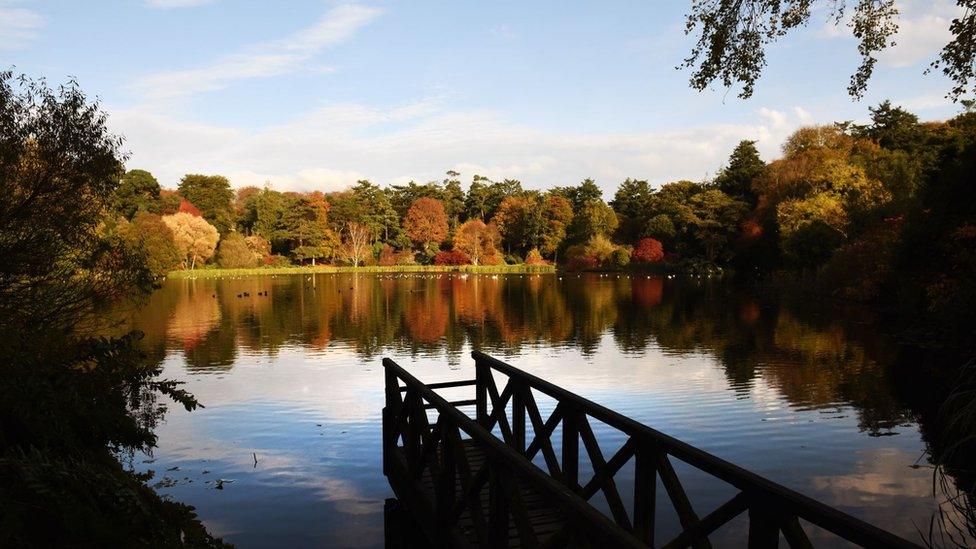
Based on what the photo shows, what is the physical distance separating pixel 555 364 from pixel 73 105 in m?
15.8

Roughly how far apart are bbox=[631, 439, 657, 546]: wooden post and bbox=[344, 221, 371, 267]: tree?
95.9m

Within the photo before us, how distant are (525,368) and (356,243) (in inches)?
3204

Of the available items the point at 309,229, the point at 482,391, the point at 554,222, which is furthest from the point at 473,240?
the point at 482,391

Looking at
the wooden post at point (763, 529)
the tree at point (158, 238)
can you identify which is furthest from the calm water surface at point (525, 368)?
the tree at point (158, 238)

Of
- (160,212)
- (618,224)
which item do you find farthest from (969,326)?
(160,212)

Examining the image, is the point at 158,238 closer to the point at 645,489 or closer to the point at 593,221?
the point at 593,221

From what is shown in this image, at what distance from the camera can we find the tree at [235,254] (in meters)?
89.1

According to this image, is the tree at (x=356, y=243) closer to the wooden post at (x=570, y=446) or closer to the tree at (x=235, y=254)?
the tree at (x=235, y=254)

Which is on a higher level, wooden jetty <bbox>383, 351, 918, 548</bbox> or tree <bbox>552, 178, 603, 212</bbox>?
tree <bbox>552, 178, 603, 212</bbox>

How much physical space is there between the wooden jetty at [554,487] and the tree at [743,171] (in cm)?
7680

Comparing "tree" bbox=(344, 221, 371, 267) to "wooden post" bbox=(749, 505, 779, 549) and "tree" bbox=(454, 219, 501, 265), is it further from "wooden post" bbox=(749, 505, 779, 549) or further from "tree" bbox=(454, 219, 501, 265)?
"wooden post" bbox=(749, 505, 779, 549)

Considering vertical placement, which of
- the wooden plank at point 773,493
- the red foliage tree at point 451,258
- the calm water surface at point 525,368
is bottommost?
the calm water surface at point 525,368

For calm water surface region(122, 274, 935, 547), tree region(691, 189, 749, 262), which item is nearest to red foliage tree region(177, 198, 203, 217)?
calm water surface region(122, 274, 935, 547)

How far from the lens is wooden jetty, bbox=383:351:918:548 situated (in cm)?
419
